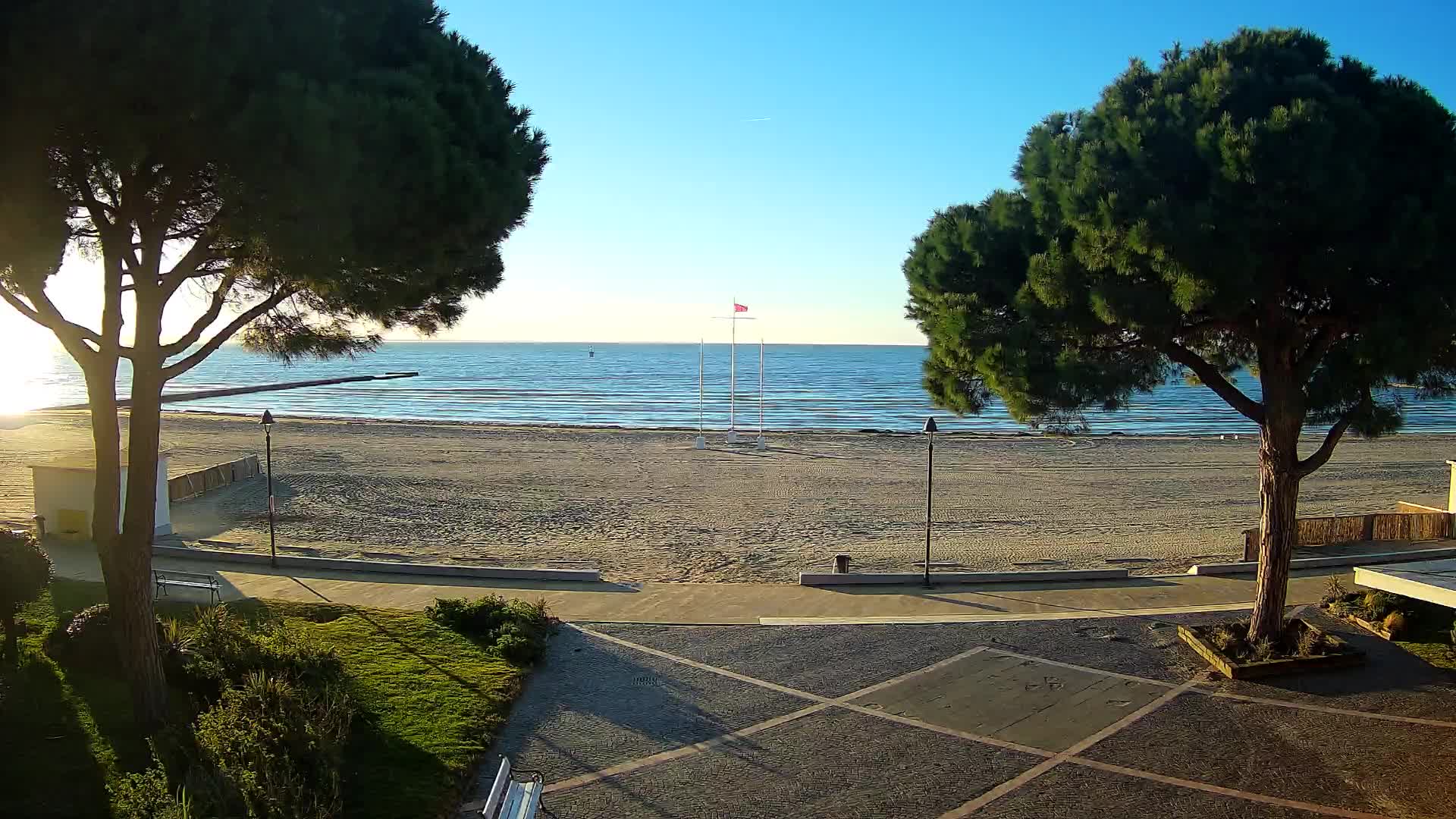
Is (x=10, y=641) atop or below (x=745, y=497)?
atop

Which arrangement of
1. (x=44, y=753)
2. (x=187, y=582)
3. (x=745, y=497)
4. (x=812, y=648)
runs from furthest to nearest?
(x=745, y=497)
(x=187, y=582)
(x=812, y=648)
(x=44, y=753)

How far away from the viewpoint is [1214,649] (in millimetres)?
10859

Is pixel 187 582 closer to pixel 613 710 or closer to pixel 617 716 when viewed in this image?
pixel 613 710

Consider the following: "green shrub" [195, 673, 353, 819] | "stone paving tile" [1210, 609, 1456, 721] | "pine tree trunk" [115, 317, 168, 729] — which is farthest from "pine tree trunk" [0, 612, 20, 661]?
"stone paving tile" [1210, 609, 1456, 721]

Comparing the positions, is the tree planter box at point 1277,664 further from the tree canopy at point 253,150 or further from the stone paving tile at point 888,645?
the tree canopy at point 253,150

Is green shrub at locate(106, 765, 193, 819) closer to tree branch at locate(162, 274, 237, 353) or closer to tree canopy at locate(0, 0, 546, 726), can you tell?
tree canopy at locate(0, 0, 546, 726)

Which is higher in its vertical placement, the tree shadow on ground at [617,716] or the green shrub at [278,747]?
the green shrub at [278,747]

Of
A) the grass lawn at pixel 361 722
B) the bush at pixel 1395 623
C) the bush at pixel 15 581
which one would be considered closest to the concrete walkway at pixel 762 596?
the bush at pixel 1395 623

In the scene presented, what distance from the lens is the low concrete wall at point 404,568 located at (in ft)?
49.8

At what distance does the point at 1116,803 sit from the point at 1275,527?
4.83 m

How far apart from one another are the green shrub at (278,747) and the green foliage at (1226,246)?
7348 millimetres

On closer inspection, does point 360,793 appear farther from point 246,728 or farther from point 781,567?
point 781,567

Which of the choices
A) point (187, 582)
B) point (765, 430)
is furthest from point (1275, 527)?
point (765, 430)

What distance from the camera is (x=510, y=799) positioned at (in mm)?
6254
